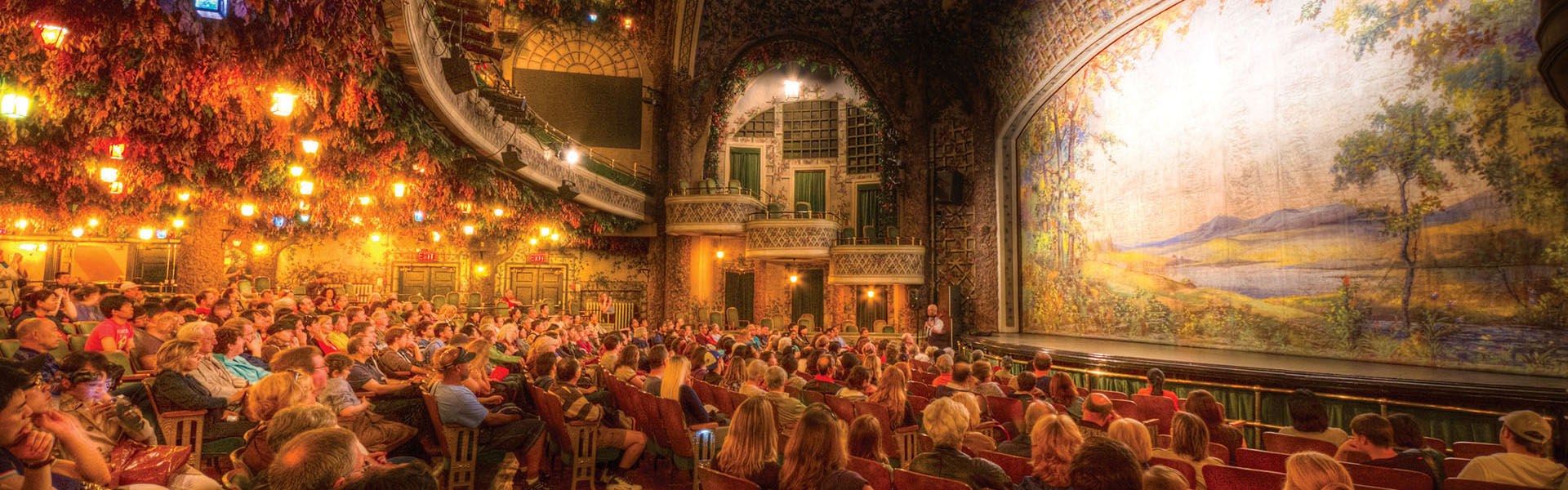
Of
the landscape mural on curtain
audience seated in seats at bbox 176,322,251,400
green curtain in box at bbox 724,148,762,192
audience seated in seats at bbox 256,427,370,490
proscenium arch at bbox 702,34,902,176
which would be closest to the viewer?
audience seated in seats at bbox 256,427,370,490

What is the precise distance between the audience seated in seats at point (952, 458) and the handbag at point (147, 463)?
3.26m

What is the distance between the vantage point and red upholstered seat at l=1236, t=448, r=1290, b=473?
409cm

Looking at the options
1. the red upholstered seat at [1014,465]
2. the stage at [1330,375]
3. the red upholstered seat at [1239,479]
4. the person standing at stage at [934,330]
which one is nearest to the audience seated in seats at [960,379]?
the red upholstered seat at [1014,465]

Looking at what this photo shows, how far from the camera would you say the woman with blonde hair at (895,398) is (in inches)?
232

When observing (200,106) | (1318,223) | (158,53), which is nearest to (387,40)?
(158,53)

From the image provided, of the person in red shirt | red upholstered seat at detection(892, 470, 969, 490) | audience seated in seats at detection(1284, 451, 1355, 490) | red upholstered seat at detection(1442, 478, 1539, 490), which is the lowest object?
red upholstered seat at detection(1442, 478, 1539, 490)

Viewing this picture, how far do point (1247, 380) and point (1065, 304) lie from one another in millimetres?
6611

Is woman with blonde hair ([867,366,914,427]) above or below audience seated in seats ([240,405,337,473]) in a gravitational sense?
below

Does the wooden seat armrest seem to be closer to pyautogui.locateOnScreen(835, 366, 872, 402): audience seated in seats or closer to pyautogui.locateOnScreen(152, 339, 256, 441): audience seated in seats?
pyautogui.locateOnScreen(152, 339, 256, 441): audience seated in seats

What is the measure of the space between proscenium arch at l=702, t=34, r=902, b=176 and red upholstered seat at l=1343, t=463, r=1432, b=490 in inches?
664

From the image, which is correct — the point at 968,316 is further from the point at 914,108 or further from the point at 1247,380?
the point at 1247,380

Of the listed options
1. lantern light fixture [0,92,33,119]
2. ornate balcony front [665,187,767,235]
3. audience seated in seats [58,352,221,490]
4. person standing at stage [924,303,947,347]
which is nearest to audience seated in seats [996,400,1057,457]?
audience seated in seats [58,352,221,490]

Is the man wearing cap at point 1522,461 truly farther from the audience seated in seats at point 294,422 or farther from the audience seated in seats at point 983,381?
the audience seated in seats at point 294,422

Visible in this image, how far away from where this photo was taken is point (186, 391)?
486cm
